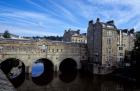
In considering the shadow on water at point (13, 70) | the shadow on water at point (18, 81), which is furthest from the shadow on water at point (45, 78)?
the shadow on water at point (13, 70)

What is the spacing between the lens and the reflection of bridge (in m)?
46.4

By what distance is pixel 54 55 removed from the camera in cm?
5406

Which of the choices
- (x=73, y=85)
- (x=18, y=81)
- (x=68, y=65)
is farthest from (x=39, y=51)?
(x=73, y=85)

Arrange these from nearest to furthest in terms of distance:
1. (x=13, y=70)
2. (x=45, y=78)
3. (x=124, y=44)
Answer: (x=45, y=78)
(x=13, y=70)
(x=124, y=44)

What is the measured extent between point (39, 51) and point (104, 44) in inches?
761

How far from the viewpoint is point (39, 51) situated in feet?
168

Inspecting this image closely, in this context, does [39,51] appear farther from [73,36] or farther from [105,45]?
[73,36]

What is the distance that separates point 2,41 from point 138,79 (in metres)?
33.7

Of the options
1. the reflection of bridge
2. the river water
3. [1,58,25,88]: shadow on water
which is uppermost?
the reflection of bridge

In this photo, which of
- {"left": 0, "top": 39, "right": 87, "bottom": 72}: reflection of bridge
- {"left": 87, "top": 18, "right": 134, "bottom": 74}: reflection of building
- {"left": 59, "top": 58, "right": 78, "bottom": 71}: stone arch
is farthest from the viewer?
{"left": 59, "top": 58, "right": 78, "bottom": 71}: stone arch

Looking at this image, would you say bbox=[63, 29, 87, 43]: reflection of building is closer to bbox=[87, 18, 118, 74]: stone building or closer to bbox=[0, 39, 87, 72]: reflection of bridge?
bbox=[0, 39, 87, 72]: reflection of bridge

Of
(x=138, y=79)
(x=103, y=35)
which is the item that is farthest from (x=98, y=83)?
(x=103, y=35)

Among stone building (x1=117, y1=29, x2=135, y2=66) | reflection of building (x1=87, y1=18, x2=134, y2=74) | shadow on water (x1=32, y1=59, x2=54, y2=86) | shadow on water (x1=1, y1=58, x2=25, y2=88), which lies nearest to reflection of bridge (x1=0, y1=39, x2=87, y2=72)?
shadow on water (x1=32, y1=59, x2=54, y2=86)

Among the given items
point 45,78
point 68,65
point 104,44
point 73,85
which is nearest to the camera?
point 73,85
